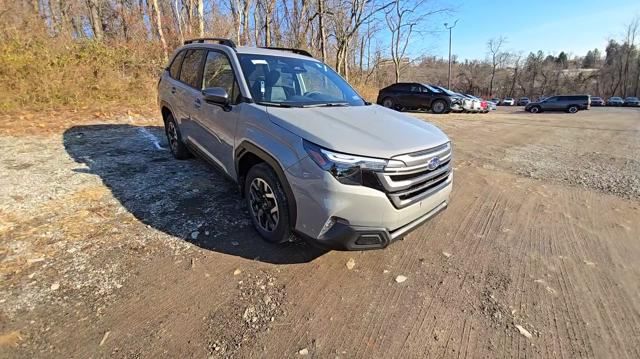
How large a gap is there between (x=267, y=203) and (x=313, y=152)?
0.79 metres

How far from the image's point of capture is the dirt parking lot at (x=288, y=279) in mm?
1993

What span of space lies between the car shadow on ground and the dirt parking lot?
0.02 meters

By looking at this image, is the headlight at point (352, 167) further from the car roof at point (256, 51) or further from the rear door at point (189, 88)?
the rear door at point (189, 88)

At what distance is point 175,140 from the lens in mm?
5207

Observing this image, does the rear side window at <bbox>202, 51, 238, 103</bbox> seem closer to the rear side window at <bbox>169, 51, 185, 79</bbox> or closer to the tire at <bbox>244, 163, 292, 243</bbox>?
the tire at <bbox>244, 163, 292, 243</bbox>

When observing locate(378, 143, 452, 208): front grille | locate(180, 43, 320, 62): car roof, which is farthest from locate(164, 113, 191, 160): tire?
locate(378, 143, 452, 208): front grille

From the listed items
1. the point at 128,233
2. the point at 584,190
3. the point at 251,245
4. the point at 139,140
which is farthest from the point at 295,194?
the point at 139,140

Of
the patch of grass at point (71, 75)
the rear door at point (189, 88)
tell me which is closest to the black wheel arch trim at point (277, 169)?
the rear door at point (189, 88)

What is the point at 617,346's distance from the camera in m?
2.01

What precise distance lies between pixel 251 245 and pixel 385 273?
48.4 inches

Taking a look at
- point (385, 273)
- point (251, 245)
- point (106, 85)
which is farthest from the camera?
point (106, 85)

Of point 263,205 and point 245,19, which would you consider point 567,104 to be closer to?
point 245,19

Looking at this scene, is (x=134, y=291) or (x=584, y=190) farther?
(x=584, y=190)

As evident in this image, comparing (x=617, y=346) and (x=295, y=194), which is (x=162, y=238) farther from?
(x=617, y=346)
